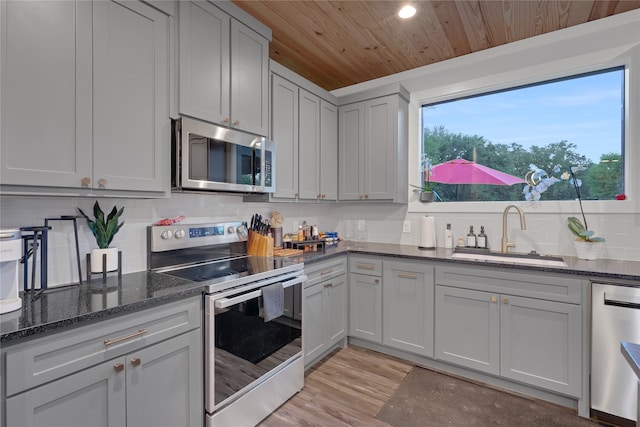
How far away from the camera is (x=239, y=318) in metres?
1.70

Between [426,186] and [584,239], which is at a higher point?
[426,186]

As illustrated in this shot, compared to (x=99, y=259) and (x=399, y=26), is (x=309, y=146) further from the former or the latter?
(x=99, y=259)

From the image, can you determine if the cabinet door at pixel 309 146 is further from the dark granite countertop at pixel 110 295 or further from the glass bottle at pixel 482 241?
the glass bottle at pixel 482 241

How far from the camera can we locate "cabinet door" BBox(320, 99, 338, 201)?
3.10 m

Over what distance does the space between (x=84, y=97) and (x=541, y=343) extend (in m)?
2.95

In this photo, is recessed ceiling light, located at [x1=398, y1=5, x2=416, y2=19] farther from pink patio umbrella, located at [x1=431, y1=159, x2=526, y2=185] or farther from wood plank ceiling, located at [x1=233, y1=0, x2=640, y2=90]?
pink patio umbrella, located at [x1=431, y1=159, x2=526, y2=185]

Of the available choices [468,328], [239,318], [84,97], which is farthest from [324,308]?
[84,97]

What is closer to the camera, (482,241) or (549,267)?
(549,267)

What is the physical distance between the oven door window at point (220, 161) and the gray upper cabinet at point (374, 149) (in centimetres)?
127

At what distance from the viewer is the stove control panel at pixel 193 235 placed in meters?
1.96

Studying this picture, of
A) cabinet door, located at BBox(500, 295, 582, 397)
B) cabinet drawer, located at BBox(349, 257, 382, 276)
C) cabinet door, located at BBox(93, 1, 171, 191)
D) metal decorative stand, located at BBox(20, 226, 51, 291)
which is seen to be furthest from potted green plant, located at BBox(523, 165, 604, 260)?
metal decorative stand, located at BBox(20, 226, 51, 291)

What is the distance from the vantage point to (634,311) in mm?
1761

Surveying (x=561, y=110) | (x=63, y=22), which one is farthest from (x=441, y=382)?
(x=63, y=22)

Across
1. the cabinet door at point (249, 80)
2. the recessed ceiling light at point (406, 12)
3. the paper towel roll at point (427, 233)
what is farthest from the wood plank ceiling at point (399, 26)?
the paper towel roll at point (427, 233)
